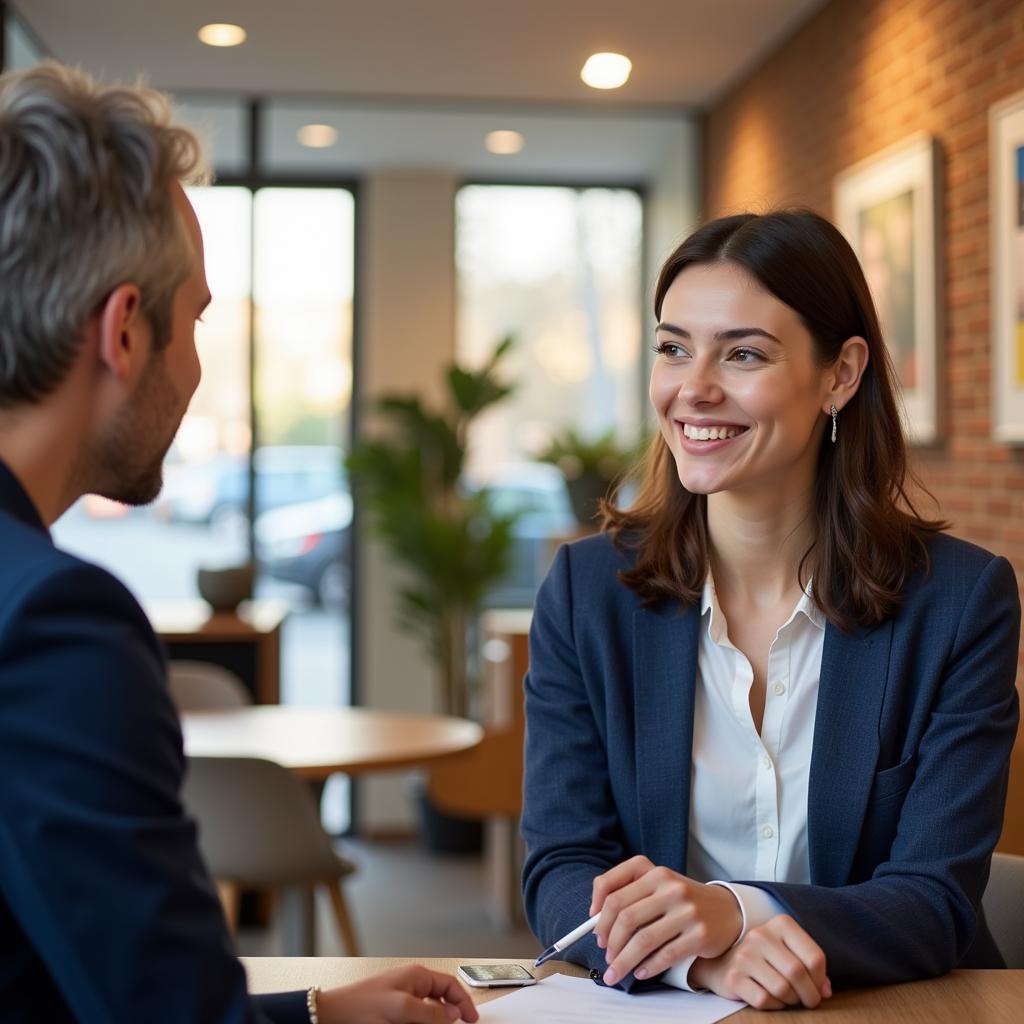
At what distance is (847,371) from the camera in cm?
192

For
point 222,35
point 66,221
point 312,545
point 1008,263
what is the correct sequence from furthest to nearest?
point 312,545
point 222,35
point 1008,263
point 66,221

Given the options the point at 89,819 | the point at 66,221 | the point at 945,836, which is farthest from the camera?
the point at 945,836

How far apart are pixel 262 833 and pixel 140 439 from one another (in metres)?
2.59

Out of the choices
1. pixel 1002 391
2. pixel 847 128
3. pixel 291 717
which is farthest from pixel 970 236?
pixel 291 717

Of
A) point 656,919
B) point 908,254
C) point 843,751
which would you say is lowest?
point 656,919

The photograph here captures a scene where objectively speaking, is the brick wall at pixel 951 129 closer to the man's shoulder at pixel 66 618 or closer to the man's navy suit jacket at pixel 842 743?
the man's navy suit jacket at pixel 842 743

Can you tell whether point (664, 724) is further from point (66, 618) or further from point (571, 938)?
point (66, 618)

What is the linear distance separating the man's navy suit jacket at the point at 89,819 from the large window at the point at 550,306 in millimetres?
6334

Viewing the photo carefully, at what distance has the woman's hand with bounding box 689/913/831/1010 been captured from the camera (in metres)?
1.39

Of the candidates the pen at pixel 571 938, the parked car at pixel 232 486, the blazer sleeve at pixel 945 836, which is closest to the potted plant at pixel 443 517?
the parked car at pixel 232 486

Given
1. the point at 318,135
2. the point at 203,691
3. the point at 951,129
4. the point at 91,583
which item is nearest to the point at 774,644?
the point at 91,583

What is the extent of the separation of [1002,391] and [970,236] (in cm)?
49

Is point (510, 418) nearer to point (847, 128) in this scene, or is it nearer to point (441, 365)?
point (441, 365)

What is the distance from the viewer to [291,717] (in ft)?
13.8
